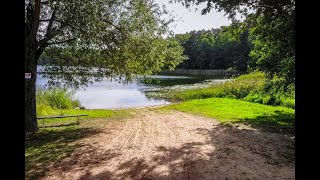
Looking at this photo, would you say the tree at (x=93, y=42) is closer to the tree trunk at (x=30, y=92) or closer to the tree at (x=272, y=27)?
the tree trunk at (x=30, y=92)

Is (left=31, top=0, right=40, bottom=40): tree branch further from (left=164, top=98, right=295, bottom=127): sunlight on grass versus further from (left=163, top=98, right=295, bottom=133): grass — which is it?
(left=164, top=98, right=295, bottom=127): sunlight on grass

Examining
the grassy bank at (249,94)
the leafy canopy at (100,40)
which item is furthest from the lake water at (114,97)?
the grassy bank at (249,94)

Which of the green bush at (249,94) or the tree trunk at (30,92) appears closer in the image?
the tree trunk at (30,92)

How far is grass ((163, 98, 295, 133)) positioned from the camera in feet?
45.1

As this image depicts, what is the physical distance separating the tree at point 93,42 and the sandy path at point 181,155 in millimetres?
3171

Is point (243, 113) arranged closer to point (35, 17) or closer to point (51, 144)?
point (51, 144)

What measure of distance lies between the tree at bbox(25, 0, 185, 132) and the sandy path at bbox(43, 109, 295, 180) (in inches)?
125

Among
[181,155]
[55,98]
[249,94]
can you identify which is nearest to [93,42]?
[181,155]

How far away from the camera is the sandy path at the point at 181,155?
6914 mm

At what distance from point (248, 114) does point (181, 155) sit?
9.42 metres

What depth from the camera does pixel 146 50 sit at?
13.2 m
